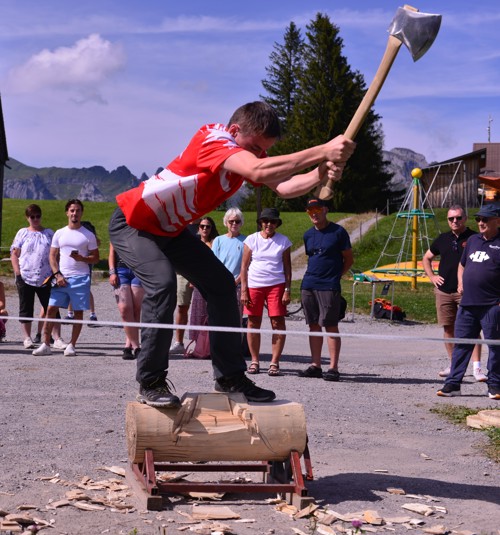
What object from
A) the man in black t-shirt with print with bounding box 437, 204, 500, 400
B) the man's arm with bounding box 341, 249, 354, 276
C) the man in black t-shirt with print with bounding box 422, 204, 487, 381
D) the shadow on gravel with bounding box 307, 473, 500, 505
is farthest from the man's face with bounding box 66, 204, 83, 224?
the shadow on gravel with bounding box 307, 473, 500, 505

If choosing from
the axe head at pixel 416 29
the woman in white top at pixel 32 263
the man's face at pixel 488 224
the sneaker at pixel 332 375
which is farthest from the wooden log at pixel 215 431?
the woman in white top at pixel 32 263

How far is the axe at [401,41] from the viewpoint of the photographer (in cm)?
469

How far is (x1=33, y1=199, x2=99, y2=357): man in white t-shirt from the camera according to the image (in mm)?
11555

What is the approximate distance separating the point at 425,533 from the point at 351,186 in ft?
190

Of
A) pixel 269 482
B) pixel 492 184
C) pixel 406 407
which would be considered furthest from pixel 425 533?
pixel 492 184

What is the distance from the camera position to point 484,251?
9203 millimetres

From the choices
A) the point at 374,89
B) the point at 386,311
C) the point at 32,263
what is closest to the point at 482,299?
the point at 374,89

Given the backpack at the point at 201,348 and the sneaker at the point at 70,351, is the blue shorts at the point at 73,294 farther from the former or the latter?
the backpack at the point at 201,348

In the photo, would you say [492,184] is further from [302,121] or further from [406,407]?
[302,121]

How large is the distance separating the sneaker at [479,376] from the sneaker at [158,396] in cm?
579

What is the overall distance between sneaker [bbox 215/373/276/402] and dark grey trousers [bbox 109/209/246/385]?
4 centimetres

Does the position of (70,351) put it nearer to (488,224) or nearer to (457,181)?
(488,224)

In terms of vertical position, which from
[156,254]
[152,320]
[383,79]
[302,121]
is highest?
[302,121]

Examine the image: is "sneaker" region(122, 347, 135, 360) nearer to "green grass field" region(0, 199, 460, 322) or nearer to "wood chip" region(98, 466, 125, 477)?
"wood chip" region(98, 466, 125, 477)
